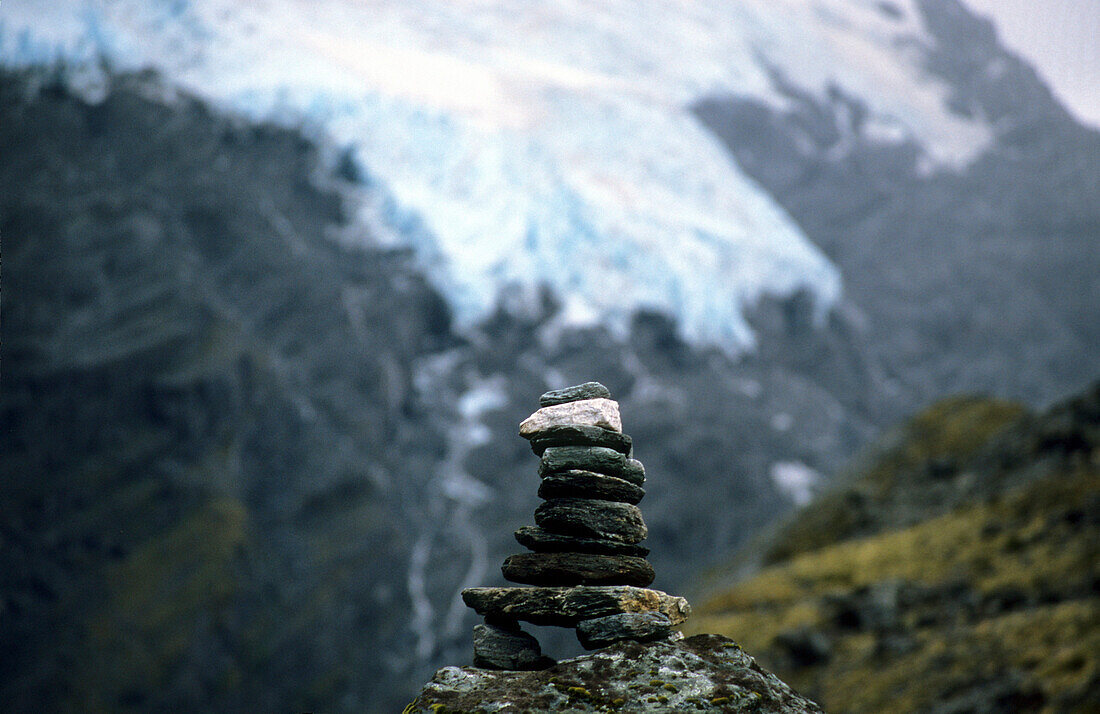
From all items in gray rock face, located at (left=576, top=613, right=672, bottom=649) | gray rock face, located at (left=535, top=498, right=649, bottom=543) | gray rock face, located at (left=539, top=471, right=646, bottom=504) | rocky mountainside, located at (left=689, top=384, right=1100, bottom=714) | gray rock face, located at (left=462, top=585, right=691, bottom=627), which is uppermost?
rocky mountainside, located at (left=689, top=384, right=1100, bottom=714)

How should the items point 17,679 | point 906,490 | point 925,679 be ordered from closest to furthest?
point 925,679 < point 906,490 < point 17,679

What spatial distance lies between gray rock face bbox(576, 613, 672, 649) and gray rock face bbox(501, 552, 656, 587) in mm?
1060

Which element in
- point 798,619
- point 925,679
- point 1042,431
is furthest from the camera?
point 1042,431

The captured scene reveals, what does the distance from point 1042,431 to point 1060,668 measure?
39.4m

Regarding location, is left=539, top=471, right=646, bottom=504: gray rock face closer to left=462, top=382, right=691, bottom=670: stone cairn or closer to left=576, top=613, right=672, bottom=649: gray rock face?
left=462, top=382, right=691, bottom=670: stone cairn

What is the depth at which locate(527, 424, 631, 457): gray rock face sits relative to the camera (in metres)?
16.7

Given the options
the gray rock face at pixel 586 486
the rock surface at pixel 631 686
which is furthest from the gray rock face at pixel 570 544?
the rock surface at pixel 631 686

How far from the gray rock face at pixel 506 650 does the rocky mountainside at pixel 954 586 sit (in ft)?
68.9

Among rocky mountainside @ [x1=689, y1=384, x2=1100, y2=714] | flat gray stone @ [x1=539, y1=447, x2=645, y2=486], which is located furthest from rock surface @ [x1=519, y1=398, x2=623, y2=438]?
rocky mountainside @ [x1=689, y1=384, x2=1100, y2=714]

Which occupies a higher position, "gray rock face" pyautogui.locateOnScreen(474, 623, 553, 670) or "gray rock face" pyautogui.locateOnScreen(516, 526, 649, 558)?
"gray rock face" pyautogui.locateOnScreen(516, 526, 649, 558)

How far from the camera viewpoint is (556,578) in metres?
15.6

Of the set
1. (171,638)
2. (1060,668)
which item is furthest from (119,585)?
(1060,668)

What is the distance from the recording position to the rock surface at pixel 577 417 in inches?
661

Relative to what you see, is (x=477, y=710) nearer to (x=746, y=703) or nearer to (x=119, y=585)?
(x=746, y=703)
